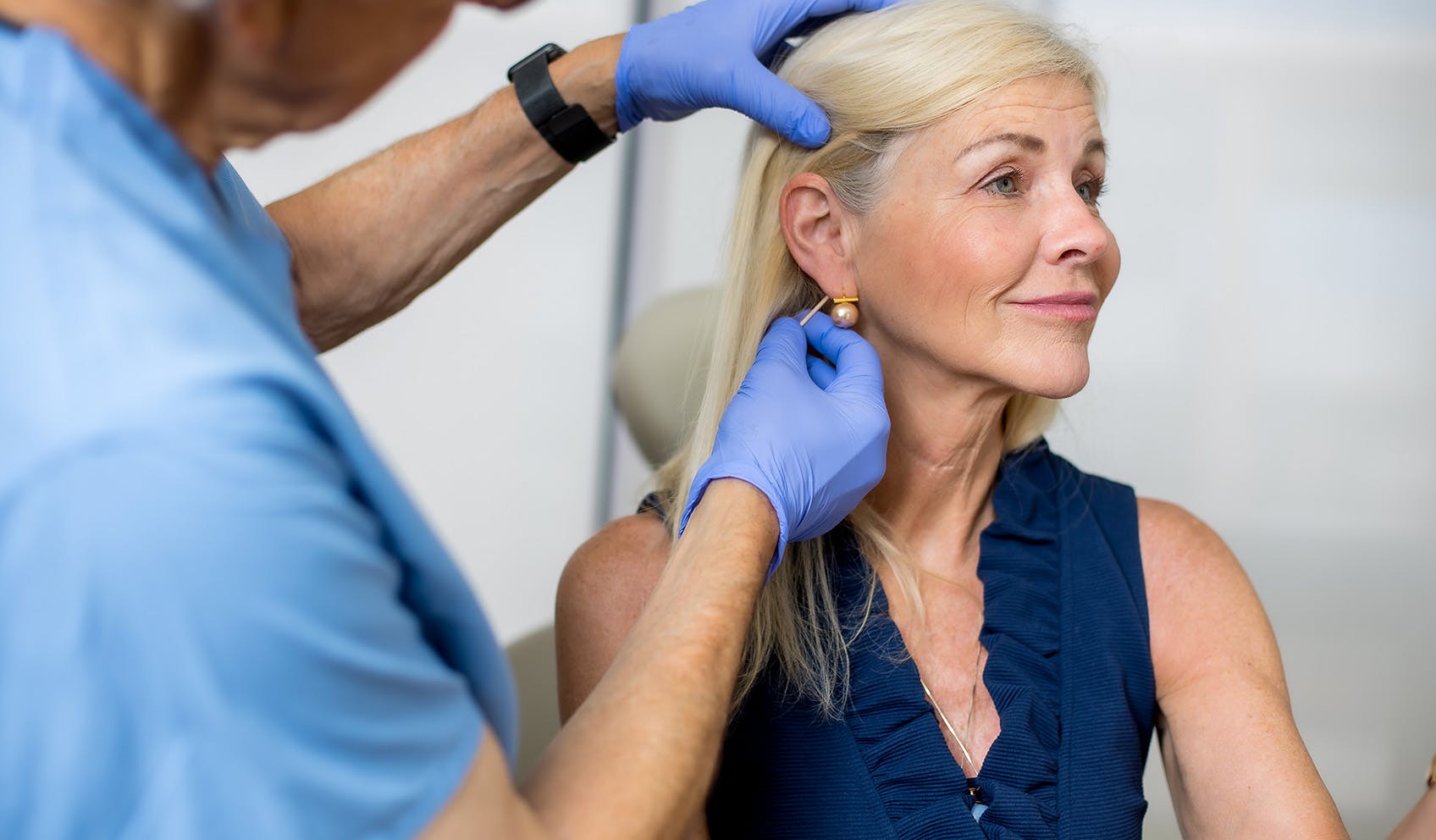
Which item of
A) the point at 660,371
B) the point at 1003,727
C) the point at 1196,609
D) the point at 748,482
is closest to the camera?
the point at 748,482

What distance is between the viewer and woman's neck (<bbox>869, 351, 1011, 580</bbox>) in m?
1.44

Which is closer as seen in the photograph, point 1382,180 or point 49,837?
point 49,837

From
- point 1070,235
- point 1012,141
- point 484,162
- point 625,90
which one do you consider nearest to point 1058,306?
point 1070,235

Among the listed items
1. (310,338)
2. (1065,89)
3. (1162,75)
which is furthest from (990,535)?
(1162,75)

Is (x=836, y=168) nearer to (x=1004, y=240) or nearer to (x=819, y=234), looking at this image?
(x=819, y=234)

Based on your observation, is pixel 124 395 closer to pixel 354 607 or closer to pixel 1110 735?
pixel 354 607

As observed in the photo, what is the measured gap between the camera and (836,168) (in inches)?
57.0

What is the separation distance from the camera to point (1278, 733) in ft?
4.21

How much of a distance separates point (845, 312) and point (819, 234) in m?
0.11

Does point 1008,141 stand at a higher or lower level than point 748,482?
higher

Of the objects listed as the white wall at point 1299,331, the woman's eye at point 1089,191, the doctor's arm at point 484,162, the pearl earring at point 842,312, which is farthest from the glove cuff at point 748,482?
the white wall at point 1299,331

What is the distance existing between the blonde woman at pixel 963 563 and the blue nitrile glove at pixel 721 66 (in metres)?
0.05

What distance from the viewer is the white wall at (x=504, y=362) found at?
2.84m

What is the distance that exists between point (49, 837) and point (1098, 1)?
262 cm
